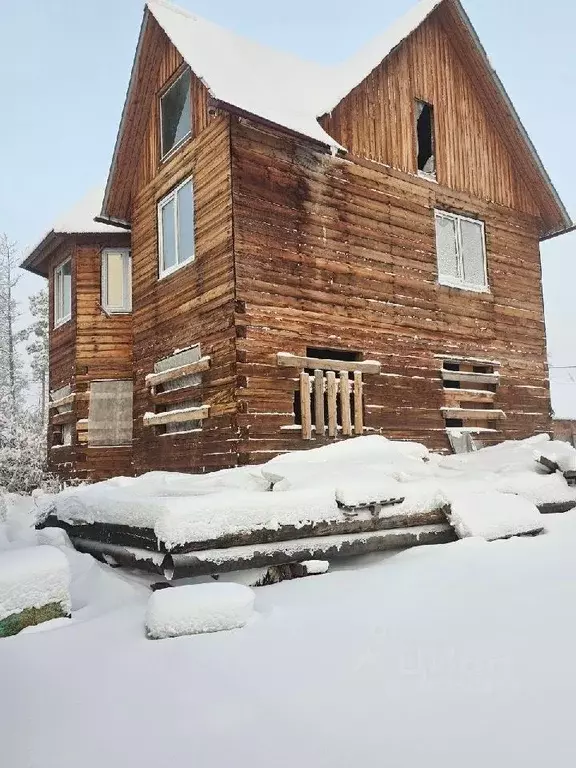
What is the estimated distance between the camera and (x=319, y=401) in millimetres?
11188

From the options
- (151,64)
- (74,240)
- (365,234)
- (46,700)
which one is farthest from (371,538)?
(74,240)

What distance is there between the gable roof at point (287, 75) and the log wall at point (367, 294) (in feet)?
2.22

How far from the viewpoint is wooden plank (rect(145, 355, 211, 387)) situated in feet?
36.5

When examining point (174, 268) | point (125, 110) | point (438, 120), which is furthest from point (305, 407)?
point (125, 110)

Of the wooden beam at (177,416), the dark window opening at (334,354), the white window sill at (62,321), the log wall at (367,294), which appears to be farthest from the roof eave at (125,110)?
the dark window opening at (334,354)

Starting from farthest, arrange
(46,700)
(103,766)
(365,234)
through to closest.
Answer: (365,234)
(46,700)
(103,766)

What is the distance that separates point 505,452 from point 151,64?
35.3ft

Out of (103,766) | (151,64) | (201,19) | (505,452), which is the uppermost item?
(201,19)

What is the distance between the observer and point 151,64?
13.5m

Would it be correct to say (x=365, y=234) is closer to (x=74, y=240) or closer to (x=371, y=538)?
(x=371, y=538)

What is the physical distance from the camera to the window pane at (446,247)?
13.5m

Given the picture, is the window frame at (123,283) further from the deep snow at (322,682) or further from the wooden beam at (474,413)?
the deep snow at (322,682)

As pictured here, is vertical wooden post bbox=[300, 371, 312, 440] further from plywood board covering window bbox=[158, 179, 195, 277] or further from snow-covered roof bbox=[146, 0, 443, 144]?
snow-covered roof bbox=[146, 0, 443, 144]

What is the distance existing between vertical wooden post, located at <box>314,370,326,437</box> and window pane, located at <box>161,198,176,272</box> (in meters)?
3.93
